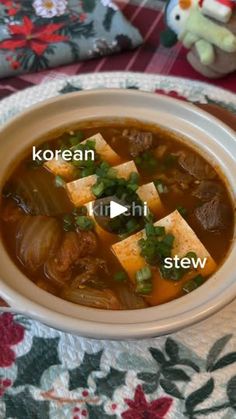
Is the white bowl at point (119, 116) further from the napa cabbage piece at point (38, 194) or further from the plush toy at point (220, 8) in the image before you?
the plush toy at point (220, 8)

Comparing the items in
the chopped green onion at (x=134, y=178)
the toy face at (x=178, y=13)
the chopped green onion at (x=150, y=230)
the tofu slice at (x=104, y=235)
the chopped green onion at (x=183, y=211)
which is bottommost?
the tofu slice at (x=104, y=235)

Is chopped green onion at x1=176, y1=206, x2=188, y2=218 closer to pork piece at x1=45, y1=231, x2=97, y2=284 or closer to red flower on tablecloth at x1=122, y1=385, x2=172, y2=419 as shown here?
pork piece at x1=45, y1=231, x2=97, y2=284

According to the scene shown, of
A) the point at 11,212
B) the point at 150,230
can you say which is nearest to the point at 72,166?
the point at 11,212

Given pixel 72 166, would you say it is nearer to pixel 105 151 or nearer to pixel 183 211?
pixel 105 151

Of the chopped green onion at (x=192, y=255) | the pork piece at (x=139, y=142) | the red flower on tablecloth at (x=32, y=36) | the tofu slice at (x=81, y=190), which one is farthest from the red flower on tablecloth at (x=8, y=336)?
the red flower on tablecloth at (x=32, y=36)

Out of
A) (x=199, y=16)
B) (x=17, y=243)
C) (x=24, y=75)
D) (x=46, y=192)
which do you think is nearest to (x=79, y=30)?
(x=24, y=75)

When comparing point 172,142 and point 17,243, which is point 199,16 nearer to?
point 172,142
